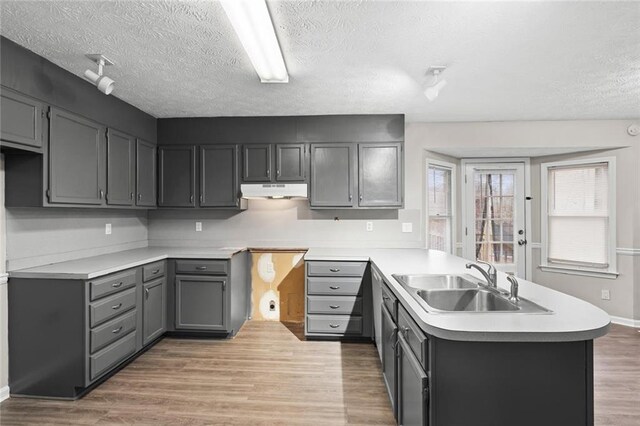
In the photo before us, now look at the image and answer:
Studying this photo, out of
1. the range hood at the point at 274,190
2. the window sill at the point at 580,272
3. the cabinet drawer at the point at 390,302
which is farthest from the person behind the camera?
the window sill at the point at 580,272

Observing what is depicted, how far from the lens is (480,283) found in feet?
6.54

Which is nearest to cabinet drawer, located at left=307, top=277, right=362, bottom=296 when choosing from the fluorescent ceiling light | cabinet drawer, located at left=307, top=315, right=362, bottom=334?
cabinet drawer, located at left=307, top=315, right=362, bottom=334

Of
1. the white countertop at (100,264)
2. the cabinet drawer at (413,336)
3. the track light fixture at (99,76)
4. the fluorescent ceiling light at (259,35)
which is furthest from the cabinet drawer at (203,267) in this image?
the cabinet drawer at (413,336)

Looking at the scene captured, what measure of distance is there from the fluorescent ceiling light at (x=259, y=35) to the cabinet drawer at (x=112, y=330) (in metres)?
2.19

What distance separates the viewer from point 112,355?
2.56 m

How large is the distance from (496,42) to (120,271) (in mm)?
3160

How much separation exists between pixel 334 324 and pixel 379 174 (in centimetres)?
166

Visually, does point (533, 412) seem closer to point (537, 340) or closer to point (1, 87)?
point (537, 340)

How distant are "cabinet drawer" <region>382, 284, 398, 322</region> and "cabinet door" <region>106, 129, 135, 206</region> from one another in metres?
2.56

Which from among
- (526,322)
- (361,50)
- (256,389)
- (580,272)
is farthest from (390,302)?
(580,272)

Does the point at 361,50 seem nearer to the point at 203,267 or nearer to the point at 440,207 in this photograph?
the point at 203,267

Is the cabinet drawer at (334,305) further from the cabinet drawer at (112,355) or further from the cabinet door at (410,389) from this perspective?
the cabinet drawer at (112,355)

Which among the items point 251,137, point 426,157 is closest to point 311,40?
point 251,137

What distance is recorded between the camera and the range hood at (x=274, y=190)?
360cm
